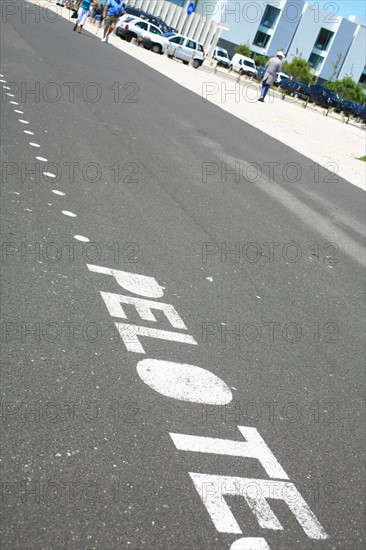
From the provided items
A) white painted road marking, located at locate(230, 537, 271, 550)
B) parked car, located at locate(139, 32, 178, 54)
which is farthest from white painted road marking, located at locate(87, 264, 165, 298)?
parked car, located at locate(139, 32, 178, 54)

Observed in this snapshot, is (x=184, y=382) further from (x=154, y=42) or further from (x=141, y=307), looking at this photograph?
(x=154, y=42)

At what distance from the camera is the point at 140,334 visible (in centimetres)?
525

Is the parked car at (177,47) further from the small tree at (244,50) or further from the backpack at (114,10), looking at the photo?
the small tree at (244,50)

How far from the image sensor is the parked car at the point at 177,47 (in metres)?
43.0

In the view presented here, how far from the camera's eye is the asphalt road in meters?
3.55

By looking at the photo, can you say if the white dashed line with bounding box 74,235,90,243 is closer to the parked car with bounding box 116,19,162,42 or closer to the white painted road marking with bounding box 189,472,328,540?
the white painted road marking with bounding box 189,472,328,540

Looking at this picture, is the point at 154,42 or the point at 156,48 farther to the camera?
the point at 156,48

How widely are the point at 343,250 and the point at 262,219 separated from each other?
3.52 feet

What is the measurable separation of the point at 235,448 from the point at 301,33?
92639mm

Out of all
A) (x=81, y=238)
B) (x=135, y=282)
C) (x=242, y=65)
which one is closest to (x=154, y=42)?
(x=242, y=65)

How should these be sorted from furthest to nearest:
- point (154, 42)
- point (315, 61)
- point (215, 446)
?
point (315, 61) → point (154, 42) → point (215, 446)

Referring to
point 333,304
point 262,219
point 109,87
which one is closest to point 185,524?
point 333,304

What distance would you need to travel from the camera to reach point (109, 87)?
16672 mm

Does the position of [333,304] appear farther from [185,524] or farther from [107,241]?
[185,524]
